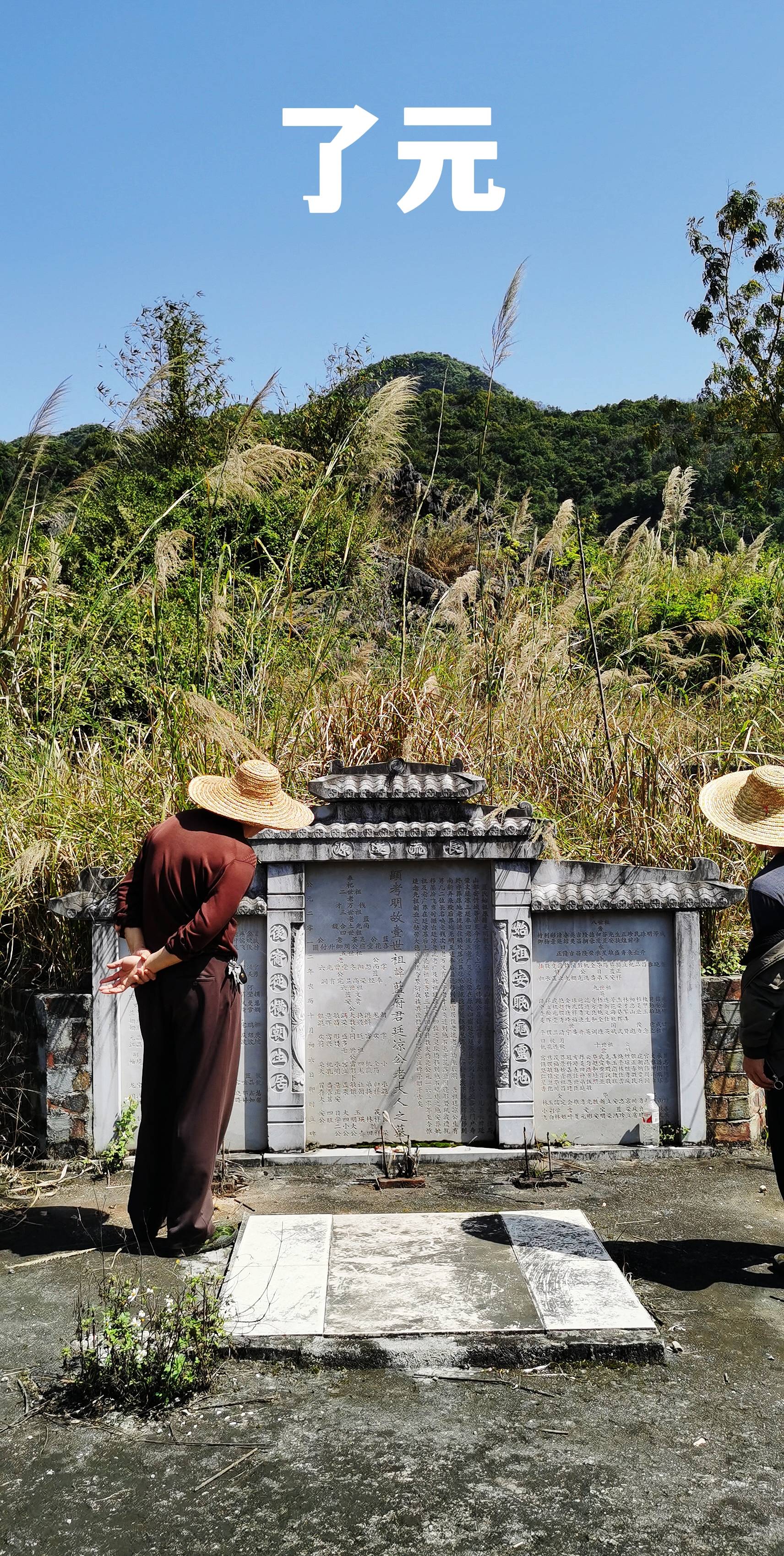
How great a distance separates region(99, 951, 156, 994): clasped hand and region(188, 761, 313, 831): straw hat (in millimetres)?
Answer: 571

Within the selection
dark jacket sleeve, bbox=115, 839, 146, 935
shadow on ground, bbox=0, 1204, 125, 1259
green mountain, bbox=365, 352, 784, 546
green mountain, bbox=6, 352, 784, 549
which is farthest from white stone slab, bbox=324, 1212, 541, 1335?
green mountain, bbox=365, 352, 784, 546

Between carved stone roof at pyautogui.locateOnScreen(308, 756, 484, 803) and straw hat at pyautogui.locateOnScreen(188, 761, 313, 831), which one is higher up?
carved stone roof at pyautogui.locateOnScreen(308, 756, 484, 803)

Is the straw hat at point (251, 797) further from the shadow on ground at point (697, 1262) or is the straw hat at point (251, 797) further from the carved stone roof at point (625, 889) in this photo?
the shadow on ground at point (697, 1262)

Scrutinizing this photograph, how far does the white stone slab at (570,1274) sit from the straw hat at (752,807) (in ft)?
4.95

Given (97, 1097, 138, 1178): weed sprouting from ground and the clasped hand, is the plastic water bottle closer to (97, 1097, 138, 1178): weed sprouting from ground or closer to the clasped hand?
(97, 1097, 138, 1178): weed sprouting from ground

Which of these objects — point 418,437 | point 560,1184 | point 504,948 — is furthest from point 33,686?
point 418,437

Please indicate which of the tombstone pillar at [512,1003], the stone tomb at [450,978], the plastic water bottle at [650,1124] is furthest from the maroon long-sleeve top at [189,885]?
the plastic water bottle at [650,1124]

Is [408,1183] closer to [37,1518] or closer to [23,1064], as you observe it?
[23,1064]

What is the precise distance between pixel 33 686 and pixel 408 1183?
3.69 metres

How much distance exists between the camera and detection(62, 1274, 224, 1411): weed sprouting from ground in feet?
10.2

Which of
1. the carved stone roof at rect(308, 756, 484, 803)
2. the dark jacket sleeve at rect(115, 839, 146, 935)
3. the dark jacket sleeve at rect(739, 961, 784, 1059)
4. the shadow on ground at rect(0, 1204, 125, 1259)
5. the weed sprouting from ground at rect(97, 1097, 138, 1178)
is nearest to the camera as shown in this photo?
the dark jacket sleeve at rect(739, 961, 784, 1059)

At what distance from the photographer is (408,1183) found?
5.03 m

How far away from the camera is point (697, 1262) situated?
413 centimetres

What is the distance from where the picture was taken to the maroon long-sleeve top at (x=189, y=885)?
4062mm
